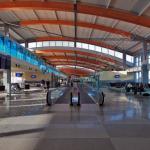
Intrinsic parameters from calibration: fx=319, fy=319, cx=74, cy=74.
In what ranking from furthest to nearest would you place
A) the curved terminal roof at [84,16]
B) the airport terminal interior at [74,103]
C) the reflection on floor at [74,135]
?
1. the curved terminal roof at [84,16]
2. the airport terminal interior at [74,103]
3. the reflection on floor at [74,135]

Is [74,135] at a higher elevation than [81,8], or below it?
below

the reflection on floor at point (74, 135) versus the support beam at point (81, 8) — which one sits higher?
the support beam at point (81, 8)

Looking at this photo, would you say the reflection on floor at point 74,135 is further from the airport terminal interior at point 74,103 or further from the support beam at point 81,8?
the support beam at point 81,8

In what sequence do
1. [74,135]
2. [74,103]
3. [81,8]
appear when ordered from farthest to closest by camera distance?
[81,8] < [74,103] < [74,135]

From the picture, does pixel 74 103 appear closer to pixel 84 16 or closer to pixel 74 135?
pixel 74 135

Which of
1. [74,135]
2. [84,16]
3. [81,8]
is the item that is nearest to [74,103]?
[81,8]

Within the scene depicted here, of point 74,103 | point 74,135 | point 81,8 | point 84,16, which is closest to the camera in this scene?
point 74,135

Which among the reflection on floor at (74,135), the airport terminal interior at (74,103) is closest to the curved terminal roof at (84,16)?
the airport terminal interior at (74,103)

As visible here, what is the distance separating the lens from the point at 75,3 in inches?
1177

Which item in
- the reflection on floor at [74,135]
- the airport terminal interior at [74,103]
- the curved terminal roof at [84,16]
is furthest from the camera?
the curved terminal roof at [84,16]

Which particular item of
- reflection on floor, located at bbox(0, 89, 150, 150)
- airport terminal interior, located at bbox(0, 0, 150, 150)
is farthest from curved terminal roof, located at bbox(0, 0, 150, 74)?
reflection on floor, located at bbox(0, 89, 150, 150)

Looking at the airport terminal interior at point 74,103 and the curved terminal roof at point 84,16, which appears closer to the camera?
the airport terminal interior at point 74,103

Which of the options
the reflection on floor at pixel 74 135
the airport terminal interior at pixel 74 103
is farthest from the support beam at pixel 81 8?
the reflection on floor at pixel 74 135

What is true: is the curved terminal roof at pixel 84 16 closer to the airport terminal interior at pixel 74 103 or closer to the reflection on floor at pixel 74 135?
the airport terminal interior at pixel 74 103
